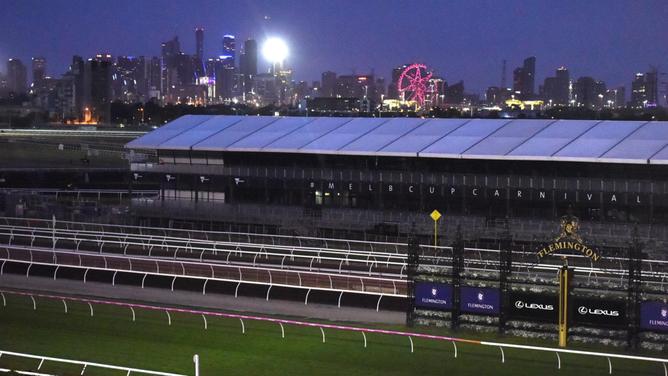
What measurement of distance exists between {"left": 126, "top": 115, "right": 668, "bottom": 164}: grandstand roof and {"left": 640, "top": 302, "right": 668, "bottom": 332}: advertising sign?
45.6ft

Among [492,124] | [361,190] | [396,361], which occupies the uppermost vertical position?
[492,124]

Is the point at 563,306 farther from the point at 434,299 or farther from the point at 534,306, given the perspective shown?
the point at 434,299

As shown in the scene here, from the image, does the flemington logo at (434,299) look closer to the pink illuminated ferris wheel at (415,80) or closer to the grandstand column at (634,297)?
the grandstand column at (634,297)

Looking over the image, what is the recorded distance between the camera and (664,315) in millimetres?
21125

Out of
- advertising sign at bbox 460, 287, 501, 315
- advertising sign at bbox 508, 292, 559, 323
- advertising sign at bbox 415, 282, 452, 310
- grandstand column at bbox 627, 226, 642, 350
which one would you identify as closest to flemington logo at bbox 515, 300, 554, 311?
advertising sign at bbox 508, 292, 559, 323

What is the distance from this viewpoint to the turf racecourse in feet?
65.1

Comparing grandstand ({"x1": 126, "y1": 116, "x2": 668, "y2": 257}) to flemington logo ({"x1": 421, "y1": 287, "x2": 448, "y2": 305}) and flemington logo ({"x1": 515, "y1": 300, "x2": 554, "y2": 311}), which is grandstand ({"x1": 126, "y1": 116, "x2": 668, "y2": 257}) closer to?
flemington logo ({"x1": 515, "y1": 300, "x2": 554, "y2": 311})

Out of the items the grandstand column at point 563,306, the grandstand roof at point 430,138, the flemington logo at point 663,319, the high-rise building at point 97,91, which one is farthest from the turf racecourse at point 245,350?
the high-rise building at point 97,91

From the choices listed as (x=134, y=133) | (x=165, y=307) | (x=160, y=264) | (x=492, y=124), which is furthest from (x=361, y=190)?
(x=134, y=133)

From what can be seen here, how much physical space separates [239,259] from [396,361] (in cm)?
1230

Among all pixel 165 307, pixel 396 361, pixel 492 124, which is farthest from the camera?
pixel 492 124

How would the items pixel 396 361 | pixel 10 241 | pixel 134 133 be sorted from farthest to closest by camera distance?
pixel 134 133
pixel 10 241
pixel 396 361

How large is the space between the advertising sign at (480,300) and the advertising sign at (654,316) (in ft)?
10.4

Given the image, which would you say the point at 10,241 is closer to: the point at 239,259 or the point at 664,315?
the point at 239,259
